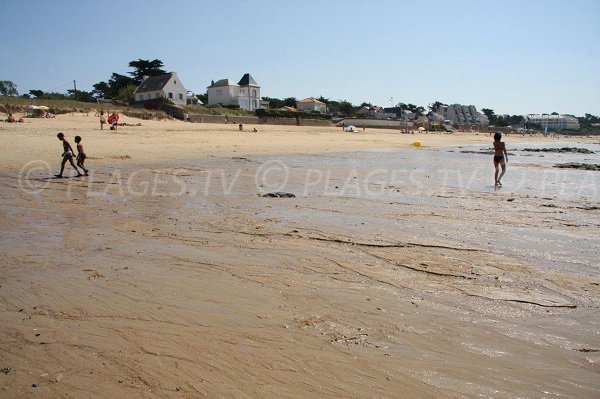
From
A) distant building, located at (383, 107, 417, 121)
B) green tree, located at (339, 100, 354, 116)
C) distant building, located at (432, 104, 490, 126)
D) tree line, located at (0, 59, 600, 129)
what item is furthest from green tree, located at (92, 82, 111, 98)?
distant building, located at (432, 104, 490, 126)

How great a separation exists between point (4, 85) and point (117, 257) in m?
118

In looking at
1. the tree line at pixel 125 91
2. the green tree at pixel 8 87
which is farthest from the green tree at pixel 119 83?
the green tree at pixel 8 87

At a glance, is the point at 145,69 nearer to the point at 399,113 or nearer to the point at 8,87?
the point at 8,87

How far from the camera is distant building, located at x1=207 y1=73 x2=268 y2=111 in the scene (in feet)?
263

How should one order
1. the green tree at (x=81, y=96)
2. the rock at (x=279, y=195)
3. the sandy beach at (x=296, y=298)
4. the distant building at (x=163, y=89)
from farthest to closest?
Result: 1. the green tree at (x=81, y=96)
2. the distant building at (x=163, y=89)
3. the rock at (x=279, y=195)
4. the sandy beach at (x=296, y=298)

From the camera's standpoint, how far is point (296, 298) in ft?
13.5

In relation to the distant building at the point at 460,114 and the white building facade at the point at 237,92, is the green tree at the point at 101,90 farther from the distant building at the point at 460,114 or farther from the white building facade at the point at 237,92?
the distant building at the point at 460,114

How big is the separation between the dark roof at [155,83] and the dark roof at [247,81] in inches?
696

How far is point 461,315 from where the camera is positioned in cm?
381

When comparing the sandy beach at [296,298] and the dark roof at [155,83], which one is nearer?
the sandy beach at [296,298]

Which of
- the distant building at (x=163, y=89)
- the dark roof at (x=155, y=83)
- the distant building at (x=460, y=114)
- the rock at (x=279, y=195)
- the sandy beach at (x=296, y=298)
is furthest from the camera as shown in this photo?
the distant building at (x=460, y=114)

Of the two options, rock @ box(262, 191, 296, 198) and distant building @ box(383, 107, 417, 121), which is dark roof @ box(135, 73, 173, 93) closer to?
rock @ box(262, 191, 296, 198)

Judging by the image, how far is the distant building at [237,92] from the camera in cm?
8031

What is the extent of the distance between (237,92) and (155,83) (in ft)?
55.7
